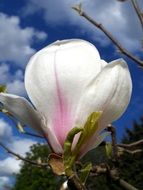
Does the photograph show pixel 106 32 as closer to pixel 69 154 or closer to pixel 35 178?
pixel 69 154

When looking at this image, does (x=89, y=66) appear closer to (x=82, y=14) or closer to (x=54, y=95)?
(x=54, y=95)

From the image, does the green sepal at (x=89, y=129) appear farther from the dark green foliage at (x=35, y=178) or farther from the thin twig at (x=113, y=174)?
the dark green foliage at (x=35, y=178)

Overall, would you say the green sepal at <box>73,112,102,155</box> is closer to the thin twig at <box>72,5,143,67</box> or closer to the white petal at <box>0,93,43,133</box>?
the white petal at <box>0,93,43,133</box>

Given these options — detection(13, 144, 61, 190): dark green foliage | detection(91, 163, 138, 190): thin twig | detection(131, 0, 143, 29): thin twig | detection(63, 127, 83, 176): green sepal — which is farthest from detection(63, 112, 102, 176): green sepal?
detection(13, 144, 61, 190): dark green foliage

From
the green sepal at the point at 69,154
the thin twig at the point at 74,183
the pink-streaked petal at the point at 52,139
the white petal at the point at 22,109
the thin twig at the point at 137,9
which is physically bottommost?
the thin twig at the point at 74,183

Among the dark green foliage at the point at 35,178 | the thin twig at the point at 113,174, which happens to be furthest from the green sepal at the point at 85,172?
the dark green foliage at the point at 35,178

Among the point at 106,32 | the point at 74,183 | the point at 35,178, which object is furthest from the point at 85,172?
the point at 35,178

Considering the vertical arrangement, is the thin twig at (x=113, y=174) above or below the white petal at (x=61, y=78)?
below
